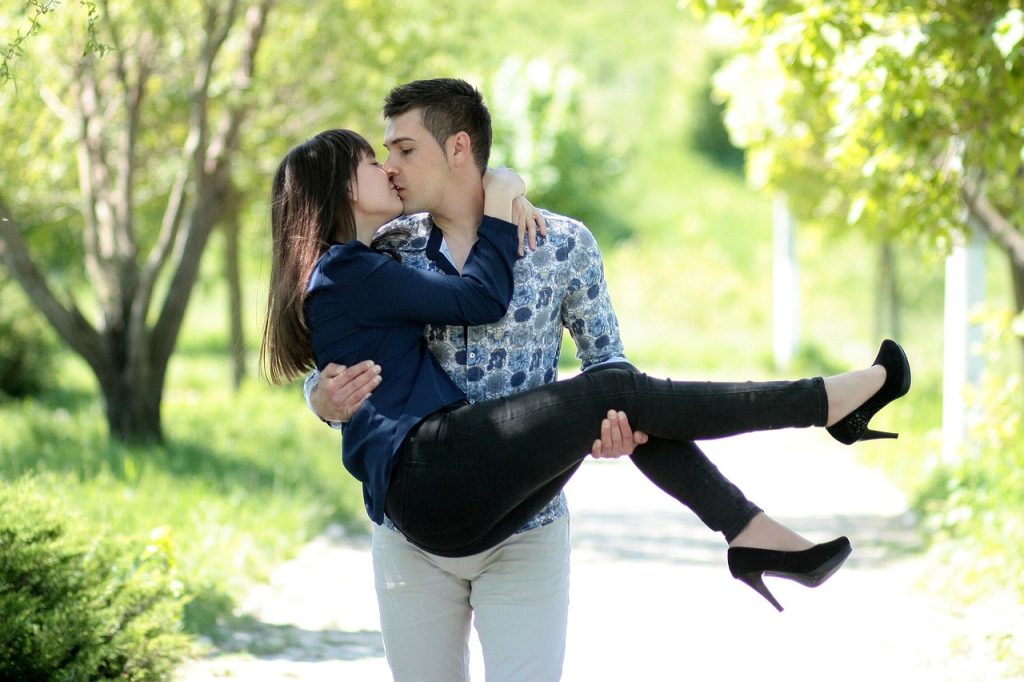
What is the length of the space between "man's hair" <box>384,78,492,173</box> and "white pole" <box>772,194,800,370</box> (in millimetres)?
15946

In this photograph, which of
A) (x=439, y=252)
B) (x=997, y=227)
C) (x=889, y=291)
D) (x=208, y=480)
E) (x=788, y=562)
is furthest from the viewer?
(x=889, y=291)

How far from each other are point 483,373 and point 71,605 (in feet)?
6.90

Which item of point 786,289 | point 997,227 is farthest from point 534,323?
point 786,289

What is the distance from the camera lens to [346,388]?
3.25 m

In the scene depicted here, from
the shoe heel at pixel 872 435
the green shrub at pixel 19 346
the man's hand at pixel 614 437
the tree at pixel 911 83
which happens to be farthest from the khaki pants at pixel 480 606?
the green shrub at pixel 19 346

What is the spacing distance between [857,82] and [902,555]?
317cm

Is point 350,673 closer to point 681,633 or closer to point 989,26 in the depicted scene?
point 681,633

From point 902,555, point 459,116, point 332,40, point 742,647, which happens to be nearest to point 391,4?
point 332,40

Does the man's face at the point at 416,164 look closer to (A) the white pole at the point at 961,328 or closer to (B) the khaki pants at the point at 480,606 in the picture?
(B) the khaki pants at the point at 480,606

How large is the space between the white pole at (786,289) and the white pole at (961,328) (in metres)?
8.92

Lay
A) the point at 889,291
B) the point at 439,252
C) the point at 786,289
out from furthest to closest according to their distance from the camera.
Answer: the point at 786,289
the point at 889,291
the point at 439,252

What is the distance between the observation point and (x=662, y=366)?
2102 centimetres

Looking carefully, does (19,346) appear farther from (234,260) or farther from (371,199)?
(371,199)

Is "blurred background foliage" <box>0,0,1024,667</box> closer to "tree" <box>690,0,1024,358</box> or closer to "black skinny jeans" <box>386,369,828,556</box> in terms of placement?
"tree" <box>690,0,1024,358</box>
